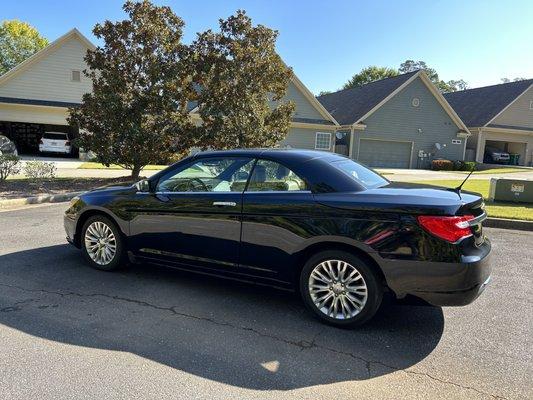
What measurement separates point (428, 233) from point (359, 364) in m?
1.20

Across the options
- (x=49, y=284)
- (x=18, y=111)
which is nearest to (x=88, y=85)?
(x=18, y=111)

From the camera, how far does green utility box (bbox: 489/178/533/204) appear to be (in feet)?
39.2

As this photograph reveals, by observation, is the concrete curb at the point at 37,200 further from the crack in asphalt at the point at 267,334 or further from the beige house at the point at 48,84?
the beige house at the point at 48,84

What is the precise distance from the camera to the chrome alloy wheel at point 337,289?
3932mm

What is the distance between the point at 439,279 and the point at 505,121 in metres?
36.4

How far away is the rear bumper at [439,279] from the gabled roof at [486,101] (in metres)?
34.8

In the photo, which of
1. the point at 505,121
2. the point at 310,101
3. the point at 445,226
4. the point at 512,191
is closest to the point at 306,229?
the point at 445,226

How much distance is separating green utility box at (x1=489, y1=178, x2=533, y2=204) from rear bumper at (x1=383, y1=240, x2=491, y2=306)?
9.59 metres

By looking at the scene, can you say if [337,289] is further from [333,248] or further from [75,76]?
[75,76]

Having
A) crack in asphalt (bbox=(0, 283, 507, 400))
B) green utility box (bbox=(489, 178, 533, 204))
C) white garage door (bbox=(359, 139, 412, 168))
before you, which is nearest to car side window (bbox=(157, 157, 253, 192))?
crack in asphalt (bbox=(0, 283, 507, 400))

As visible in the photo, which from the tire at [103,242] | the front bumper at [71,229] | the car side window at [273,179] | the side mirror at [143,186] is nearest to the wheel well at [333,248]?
the car side window at [273,179]

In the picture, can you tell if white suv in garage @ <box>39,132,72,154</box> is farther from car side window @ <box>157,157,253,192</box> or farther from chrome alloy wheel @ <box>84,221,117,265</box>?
car side window @ <box>157,157,253,192</box>

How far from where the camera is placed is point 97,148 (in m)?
14.3

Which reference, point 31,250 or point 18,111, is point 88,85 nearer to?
point 18,111
